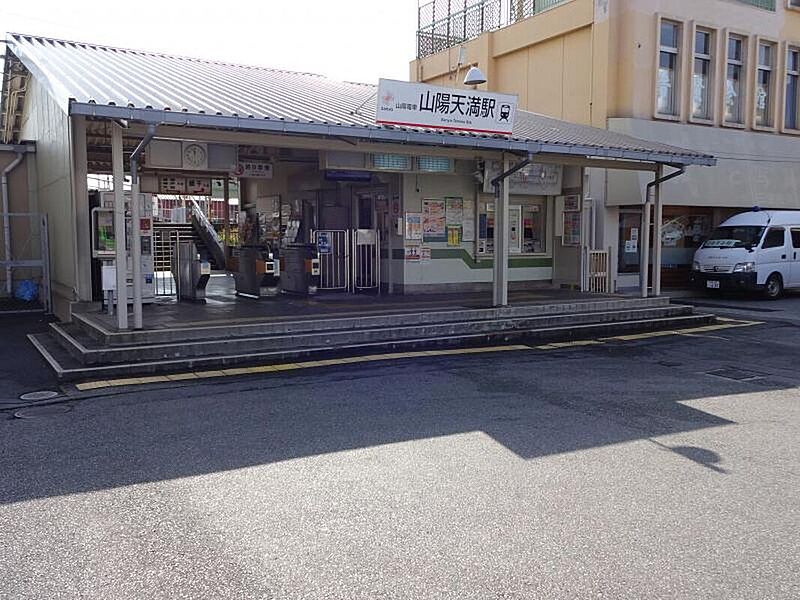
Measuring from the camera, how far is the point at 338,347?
398 inches

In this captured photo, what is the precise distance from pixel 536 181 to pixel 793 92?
11.6 m

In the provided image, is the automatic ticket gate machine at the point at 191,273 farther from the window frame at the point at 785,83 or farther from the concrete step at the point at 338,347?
the window frame at the point at 785,83

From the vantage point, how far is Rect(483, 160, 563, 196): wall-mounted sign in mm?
15656

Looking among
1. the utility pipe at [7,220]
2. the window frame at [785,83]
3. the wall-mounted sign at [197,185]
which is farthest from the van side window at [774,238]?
the utility pipe at [7,220]

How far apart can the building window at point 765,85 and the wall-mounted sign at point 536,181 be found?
891cm

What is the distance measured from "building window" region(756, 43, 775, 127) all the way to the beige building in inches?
1.2

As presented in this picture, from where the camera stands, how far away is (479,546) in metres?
3.97

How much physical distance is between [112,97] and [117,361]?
321 centimetres

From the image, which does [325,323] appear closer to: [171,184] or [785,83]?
[171,184]

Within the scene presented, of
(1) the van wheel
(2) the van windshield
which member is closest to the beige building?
(2) the van windshield

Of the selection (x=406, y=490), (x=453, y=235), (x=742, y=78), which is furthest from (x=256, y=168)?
(x=742, y=78)

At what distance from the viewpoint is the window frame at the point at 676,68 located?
1855 cm

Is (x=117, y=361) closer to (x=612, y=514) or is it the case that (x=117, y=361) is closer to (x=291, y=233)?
(x=612, y=514)

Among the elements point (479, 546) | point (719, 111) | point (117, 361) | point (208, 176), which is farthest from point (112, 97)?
point (719, 111)
